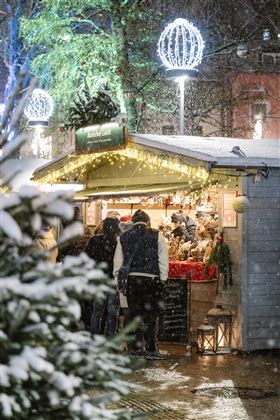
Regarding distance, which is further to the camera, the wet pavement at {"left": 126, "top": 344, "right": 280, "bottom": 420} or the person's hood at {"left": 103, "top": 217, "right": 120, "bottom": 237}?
the person's hood at {"left": 103, "top": 217, "right": 120, "bottom": 237}

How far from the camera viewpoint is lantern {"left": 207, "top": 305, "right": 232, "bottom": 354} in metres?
11.4

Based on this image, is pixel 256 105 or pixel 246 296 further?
pixel 256 105

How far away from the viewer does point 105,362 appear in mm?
3268

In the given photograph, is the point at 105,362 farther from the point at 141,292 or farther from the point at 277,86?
the point at 277,86

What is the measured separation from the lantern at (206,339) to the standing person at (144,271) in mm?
674

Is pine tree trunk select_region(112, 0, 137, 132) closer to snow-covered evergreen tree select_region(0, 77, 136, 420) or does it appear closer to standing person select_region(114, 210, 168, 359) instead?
standing person select_region(114, 210, 168, 359)

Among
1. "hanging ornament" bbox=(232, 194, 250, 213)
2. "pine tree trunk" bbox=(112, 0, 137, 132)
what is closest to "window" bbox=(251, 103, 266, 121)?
"pine tree trunk" bbox=(112, 0, 137, 132)

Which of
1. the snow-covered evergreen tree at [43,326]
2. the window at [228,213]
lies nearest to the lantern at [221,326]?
the window at [228,213]

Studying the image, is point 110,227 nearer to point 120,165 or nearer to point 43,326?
point 120,165

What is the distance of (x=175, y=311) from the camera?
1215cm

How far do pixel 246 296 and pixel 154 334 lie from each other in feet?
4.79

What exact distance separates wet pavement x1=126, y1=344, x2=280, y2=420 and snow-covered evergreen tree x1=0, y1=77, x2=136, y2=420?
3.91 metres

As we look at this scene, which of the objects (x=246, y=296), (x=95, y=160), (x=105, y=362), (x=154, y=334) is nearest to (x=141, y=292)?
(x=154, y=334)

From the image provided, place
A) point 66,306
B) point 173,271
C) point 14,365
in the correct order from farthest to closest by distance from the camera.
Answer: point 173,271 < point 66,306 < point 14,365
